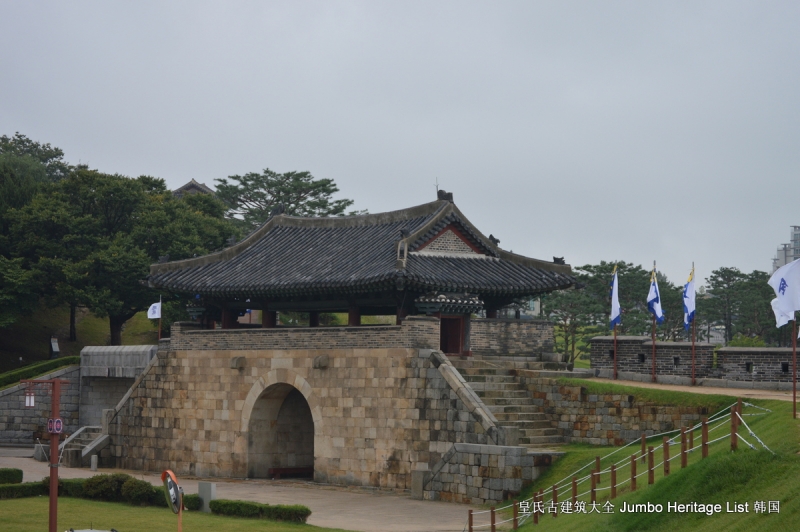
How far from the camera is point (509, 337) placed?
34.6 metres

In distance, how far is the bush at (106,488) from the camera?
27875 mm

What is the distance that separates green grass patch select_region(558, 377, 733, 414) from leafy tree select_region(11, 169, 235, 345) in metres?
31.2

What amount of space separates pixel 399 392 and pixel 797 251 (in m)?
66.2

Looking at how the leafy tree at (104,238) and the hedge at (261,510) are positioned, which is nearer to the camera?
the hedge at (261,510)

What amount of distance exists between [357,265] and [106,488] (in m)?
10.7

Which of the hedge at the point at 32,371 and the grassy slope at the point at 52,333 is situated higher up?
the grassy slope at the point at 52,333

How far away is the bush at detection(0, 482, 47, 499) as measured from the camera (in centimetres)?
2761

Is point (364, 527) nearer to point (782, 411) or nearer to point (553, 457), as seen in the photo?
point (553, 457)

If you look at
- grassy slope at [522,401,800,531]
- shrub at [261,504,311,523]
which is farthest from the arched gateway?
grassy slope at [522,401,800,531]

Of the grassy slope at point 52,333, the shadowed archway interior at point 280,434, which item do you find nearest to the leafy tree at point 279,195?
the grassy slope at point 52,333

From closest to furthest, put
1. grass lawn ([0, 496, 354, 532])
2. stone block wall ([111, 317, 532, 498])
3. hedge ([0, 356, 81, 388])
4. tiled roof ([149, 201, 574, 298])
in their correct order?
grass lawn ([0, 496, 354, 532])
stone block wall ([111, 317, 532, 498])
tiled roof ([149, 201, 574, 298])
hedge ([0, 356, 81, 388])

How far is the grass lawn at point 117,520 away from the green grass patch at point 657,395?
9.47 meters

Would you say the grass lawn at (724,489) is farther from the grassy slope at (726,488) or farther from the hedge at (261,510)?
the hedge at (261,510)

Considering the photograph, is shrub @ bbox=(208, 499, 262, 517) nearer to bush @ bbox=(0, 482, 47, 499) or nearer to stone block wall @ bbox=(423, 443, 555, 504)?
stone block wall @ bbox=(423, 443, 555, 504)
